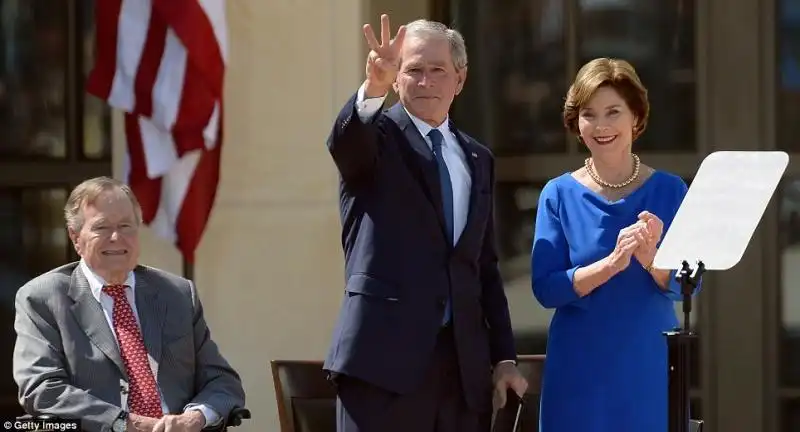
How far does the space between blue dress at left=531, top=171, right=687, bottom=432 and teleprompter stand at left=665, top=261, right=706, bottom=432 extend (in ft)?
1.73

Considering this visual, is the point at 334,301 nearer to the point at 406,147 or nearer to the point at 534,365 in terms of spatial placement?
the point at 534,365

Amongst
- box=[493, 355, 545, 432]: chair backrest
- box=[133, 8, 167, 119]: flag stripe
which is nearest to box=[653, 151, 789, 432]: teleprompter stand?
box=[493, 355, 545, 432]: chair backrest

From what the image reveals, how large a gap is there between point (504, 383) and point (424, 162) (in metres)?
0.66

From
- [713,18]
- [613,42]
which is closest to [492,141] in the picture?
[613,42]

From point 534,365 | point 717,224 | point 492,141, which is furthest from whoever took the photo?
point 492,141

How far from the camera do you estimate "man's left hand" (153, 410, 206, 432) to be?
13.7ft

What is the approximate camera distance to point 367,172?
377 centimetres

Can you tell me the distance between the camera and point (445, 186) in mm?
3879

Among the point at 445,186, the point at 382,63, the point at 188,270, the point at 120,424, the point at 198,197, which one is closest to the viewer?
the point at 382,63

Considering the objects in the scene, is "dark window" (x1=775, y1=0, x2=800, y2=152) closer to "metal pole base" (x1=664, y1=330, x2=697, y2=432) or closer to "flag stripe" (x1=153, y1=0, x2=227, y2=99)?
"flag stripe" (x1=153, y1=0, x2=227, y2=99)

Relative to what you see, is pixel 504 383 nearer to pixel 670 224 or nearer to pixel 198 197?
pixel 670 224

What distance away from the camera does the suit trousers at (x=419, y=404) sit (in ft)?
12.3

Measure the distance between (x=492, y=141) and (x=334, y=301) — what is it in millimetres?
954

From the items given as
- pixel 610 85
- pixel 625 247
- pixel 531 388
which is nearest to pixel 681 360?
pixel 625 247
